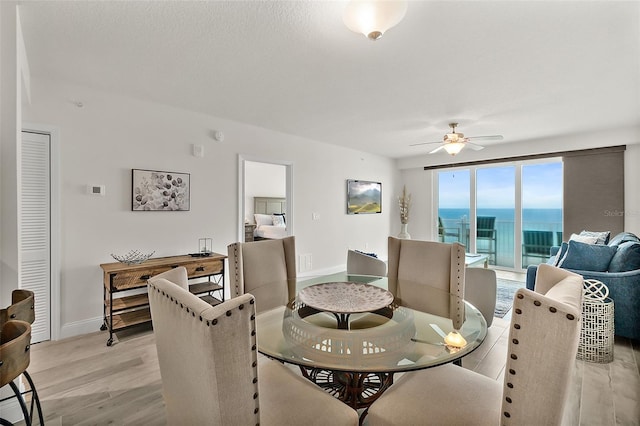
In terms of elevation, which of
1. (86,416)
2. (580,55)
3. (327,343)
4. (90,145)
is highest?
(580,55)

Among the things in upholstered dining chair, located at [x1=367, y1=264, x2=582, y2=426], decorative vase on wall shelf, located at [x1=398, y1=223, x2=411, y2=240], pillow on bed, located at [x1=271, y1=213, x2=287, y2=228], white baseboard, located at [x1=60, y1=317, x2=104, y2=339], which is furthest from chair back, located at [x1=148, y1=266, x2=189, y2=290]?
pillow on bed, located at [x1=271, y1=213, x2=287, y2=228]

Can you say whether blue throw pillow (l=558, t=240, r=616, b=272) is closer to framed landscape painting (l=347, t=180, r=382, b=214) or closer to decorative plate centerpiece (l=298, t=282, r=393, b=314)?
decorative plate centerpiece (l=298, t=282, r=393, b=314)

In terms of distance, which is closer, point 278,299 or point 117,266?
point 278,299

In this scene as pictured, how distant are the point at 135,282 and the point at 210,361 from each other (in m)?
2.40

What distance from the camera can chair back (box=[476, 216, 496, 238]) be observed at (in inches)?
230

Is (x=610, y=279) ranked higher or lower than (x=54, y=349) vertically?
higher

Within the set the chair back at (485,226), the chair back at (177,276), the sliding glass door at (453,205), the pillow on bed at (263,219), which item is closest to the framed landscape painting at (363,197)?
the sliding glass door at (453,205)

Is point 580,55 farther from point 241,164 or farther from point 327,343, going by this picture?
point 241,164

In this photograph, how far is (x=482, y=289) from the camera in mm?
2834

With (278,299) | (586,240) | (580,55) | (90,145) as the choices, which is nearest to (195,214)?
(90,145)

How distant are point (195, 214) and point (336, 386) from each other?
2608mm

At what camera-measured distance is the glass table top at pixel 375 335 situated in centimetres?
124

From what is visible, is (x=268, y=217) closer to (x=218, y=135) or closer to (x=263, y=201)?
(x=263, y=201)

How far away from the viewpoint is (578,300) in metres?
0.89
